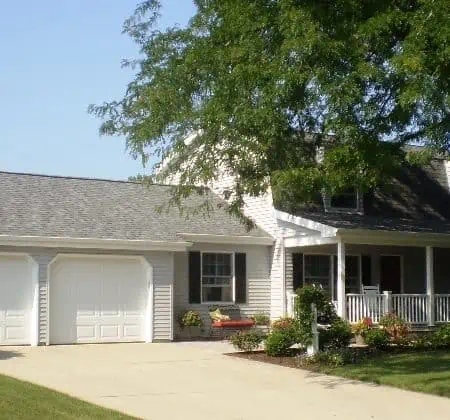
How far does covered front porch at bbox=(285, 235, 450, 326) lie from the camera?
22.1m

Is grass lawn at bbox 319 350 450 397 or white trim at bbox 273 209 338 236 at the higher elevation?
white trim at bbox 273 209 338 236

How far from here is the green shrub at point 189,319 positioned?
22.6 metres

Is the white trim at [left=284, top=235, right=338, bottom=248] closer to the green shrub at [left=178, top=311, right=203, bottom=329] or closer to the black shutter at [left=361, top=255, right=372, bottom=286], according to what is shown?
the black shutter at [left=361, top=255, right=372, bottom=286]

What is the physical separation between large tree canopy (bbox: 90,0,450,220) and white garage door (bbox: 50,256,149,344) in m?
6.00

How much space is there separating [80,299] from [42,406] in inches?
406

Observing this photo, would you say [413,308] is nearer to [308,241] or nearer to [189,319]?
[308,241]

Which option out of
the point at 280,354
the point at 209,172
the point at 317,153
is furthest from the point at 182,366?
the point at 317,153

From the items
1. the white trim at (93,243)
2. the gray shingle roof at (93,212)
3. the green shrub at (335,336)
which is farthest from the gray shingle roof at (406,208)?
the green shrub at (335,336)

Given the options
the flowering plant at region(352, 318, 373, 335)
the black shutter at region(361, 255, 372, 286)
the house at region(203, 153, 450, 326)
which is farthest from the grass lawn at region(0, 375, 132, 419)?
the black shutter at region(361, 255, 372, 286)

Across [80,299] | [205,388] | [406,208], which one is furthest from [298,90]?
[406,208]

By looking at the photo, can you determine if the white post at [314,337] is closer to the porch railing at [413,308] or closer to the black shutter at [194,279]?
the porch railing at [413,308]

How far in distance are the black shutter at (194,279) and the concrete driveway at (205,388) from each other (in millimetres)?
4283

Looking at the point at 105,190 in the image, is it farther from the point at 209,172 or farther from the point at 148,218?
the point at 209,172

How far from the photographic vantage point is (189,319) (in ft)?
74.3
